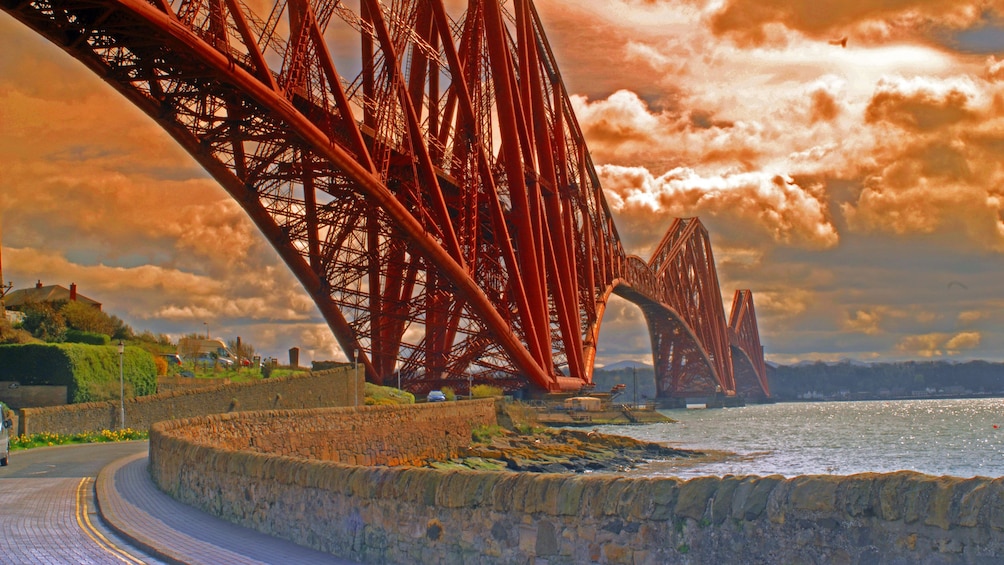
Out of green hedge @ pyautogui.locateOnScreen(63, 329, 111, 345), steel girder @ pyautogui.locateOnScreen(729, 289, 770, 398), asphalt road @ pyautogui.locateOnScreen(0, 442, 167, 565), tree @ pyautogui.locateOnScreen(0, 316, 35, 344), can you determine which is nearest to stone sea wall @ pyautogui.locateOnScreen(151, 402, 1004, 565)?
asphalt road @ pyautogui.locateOnScreen(0, 442, 167, 565)

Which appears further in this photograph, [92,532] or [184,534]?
[92,532]

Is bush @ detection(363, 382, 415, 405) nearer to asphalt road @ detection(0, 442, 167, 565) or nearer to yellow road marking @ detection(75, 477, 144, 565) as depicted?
asphalt road @ detection(0, 442, 167, 565)

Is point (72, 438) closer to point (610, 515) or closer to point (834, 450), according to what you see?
point (610, 515)

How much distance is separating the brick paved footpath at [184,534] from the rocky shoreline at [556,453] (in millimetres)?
16902

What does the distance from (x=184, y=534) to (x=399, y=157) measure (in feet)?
87.0

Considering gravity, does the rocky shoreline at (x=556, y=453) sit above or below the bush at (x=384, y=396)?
below

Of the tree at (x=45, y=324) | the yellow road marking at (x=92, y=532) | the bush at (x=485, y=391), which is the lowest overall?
the yellow road marking at (x=92, y=532)

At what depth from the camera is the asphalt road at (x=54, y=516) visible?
12.5 meters

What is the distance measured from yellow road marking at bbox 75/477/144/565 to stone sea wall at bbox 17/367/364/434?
15.5 meters

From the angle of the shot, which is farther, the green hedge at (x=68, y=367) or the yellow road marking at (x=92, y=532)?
the green hedge at (x=68, y=367)

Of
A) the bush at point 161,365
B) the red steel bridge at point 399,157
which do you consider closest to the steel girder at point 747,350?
the red steel bridge at point 399,157

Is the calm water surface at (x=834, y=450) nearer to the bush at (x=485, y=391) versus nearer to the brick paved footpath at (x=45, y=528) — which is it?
the bush at (x=485, y=391)

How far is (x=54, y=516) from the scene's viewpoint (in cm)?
1580

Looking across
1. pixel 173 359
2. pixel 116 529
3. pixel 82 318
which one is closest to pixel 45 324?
pixel 82 318
